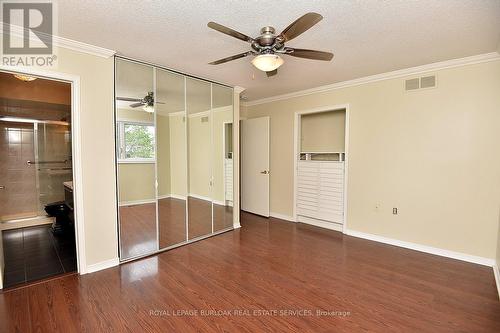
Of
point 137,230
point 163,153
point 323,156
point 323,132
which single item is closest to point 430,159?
point 323,156

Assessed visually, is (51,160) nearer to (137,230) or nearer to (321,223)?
(137,230)

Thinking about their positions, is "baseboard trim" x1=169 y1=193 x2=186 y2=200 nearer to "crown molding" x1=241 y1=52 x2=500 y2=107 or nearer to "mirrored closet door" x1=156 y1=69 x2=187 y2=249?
"mirrored closet door" x1=156 y1=69 x2=187 y2=249

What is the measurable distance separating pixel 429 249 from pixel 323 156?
7.02 ft

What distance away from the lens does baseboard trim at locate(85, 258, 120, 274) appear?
8.97 ft

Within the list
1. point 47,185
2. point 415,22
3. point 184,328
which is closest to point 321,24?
point 415,22

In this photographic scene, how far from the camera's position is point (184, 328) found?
1901 millimetres

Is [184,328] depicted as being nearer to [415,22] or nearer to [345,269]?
[345,269]

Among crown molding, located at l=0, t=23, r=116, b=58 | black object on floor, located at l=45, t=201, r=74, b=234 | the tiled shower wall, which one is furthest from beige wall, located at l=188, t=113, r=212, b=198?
the tiled shower wall

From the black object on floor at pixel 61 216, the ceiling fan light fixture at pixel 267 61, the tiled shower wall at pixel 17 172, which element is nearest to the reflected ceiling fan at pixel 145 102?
the ceiling fan light fixture at pixel 267 61

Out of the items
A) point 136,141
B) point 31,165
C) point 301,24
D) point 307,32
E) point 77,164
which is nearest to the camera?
point 301,24

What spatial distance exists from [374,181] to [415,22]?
2.28 metres

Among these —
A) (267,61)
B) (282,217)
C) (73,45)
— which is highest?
(73,45)

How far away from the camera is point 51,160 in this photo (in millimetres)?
4754

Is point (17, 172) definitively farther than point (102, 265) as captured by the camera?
Yes
